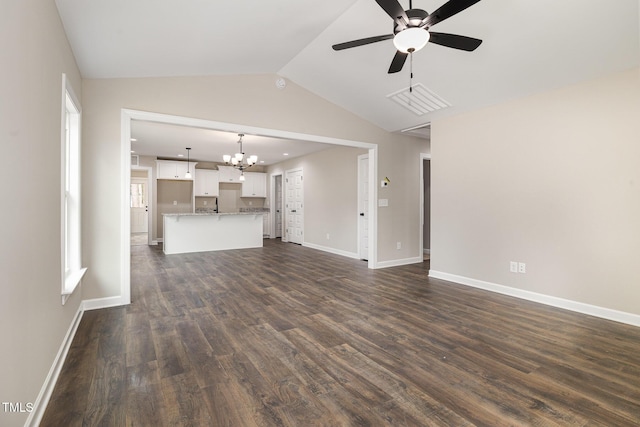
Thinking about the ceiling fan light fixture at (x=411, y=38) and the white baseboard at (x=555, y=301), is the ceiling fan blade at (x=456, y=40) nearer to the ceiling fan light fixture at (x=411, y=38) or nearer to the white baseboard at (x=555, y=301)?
the ceiling fan light fixture at (x=411, y=38)

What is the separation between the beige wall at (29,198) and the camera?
1.29m

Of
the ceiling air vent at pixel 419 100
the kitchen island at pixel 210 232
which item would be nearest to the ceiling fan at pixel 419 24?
the ceiling air vent at pixel 419 100

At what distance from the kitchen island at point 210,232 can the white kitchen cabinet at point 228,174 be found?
257 cm

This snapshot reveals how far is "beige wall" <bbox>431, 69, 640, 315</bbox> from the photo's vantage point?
305 centimetres

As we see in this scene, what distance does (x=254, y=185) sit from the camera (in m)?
10.5

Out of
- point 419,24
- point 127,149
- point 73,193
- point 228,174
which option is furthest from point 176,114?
point 228,174

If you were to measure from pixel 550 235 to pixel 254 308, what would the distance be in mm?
3536

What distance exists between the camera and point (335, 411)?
1.71 meters

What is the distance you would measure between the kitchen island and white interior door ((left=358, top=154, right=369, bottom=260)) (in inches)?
117

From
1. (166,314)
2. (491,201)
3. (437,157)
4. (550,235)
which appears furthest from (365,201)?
(166,314)

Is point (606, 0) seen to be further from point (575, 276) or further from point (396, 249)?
point (396, 249)

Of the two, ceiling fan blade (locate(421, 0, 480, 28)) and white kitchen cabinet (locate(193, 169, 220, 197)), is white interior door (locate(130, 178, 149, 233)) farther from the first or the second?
ceiling fan blade (locate(421, 0, 480, 28))

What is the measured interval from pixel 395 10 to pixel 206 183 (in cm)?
860

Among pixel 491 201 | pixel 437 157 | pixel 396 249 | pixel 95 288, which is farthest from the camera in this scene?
pixel 396 249
